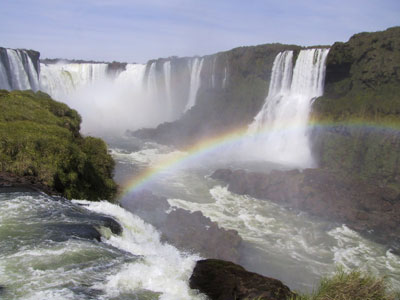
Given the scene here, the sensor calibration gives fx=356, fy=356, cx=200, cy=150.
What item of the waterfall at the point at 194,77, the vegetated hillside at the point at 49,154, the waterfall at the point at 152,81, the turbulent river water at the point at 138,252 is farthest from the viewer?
the waterfall at the point at 152,81

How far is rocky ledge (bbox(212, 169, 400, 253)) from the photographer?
69.1 ft

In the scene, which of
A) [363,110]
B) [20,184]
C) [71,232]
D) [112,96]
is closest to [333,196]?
[363,110]

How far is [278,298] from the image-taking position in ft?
18.8

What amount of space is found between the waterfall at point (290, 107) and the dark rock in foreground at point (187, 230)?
18901 mm

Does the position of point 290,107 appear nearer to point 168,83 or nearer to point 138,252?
point 168,83

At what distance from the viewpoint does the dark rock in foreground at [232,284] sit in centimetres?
586

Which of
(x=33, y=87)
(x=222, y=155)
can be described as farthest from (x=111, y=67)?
(x=222, y=155)

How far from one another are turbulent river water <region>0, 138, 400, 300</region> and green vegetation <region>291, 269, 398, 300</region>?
210cm

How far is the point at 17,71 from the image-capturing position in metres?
38.6

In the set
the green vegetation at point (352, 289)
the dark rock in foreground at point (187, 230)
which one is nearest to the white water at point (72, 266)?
the green vegetation at point (352, 289)

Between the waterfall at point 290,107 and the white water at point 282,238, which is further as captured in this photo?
the waterfall at point 290,107

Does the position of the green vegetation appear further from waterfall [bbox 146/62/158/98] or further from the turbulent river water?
waterfall [bbox 146/62/158/98]

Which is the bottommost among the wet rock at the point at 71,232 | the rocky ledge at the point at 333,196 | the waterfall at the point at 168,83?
the rocky ledge at the point at 333,196

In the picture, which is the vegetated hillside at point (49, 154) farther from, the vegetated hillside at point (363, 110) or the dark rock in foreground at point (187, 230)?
the vegetated hillside at point (363, 110)
